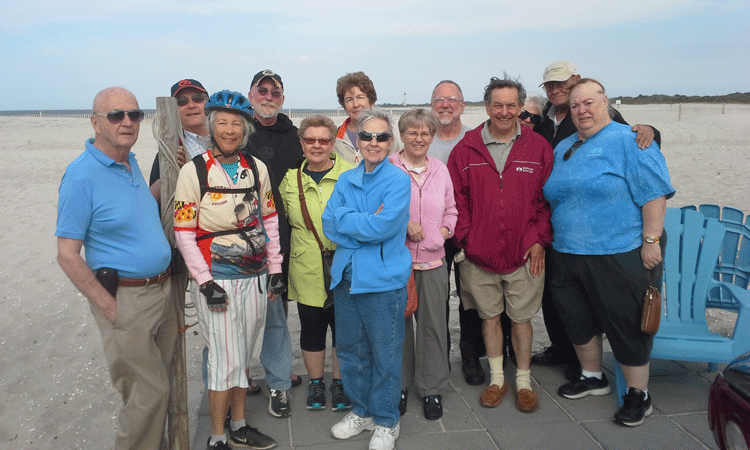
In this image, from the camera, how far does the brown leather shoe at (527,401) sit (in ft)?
12.6

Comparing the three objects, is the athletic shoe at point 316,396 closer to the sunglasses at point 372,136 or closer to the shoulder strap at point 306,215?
the shoulder strap at point 306,215

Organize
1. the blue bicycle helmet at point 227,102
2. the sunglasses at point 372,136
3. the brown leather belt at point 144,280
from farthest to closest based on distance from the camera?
the sunglasses at point 372,136, the blue bicycle helmet at point 227,102, the brown leather belt at point 144,280

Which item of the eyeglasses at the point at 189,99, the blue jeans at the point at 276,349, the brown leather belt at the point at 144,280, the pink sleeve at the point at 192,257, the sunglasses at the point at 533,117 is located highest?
the eyeglasses at the point at 189,99

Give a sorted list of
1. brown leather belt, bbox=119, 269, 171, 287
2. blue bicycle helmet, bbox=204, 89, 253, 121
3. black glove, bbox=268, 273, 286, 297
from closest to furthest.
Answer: brown leather belt, bbox=119, 269, 171, 287 → blue bicycle helmet, bbox=204, 89, 253, 121 → black glove, bbox=268, 273, 286, 297

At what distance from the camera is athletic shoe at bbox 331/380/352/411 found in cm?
390

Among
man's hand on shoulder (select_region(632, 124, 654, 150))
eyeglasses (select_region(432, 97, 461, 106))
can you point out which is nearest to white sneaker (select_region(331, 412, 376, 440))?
eyeglasses (select_region(432, 97, 461, 106))

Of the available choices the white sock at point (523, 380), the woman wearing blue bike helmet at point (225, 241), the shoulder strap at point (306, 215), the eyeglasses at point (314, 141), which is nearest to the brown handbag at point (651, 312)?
the white sock at point (523, 380)

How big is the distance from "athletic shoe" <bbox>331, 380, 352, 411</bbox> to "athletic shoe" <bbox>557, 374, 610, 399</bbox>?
1.60 meters

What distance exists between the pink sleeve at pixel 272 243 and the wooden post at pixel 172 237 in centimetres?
52

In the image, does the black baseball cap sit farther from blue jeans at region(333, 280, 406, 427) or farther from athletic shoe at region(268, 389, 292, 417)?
athletic shoe at region(268, 389, 292, 417)

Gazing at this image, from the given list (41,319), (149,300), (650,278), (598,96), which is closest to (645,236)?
(650,278)

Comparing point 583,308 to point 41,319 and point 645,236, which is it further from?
point 41,319

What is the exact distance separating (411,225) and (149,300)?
166 centimetres

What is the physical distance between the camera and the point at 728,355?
3703mm
